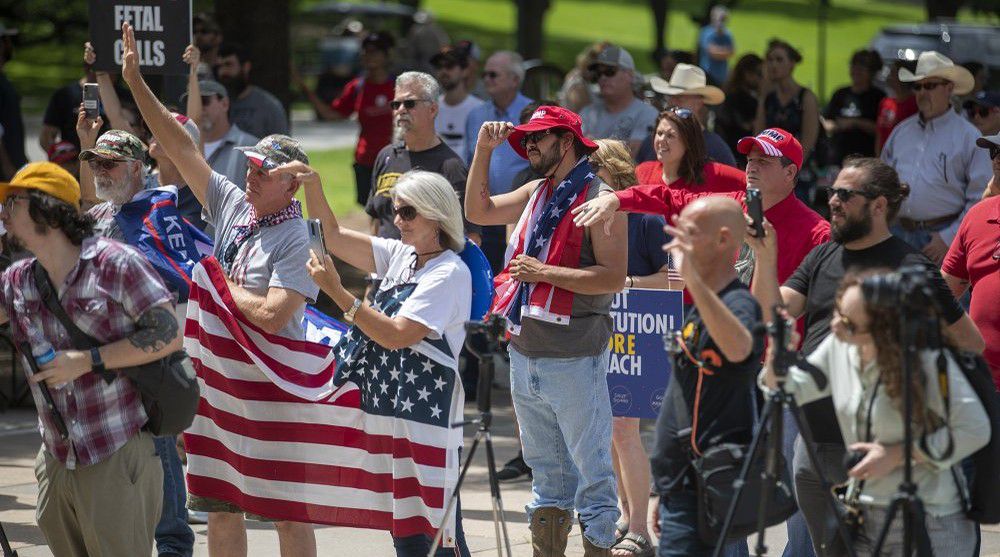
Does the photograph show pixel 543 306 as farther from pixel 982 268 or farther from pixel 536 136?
pixel 982 268

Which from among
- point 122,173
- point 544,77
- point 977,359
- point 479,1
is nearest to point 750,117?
point 544,77

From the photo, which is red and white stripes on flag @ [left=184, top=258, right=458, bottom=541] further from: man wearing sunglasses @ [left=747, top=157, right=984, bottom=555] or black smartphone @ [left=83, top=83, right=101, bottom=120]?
black smartphone @ [left=83, top=83, right=101, bottom=120]

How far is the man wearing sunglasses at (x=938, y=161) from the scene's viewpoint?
9.08 m

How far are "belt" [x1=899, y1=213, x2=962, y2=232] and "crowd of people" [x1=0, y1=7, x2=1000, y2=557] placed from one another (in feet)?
1.62

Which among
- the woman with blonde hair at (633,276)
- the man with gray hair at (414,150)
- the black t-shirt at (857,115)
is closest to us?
the woman with blonde hair at (633,276)

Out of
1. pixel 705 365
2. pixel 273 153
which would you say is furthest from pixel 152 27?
pixel 705 365

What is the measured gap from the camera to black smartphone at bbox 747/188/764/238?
192 inches

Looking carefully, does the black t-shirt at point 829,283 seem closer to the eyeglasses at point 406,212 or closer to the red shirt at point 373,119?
the eyeglasses at point 406,212

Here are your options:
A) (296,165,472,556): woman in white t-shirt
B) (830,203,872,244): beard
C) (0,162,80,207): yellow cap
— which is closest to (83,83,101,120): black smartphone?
(296,165,472,556): woman in white t-shirt

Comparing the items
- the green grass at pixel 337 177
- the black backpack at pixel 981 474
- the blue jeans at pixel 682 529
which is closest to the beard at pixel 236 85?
the green grass at pixel 337 177

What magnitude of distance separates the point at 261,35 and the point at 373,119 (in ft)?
5.96

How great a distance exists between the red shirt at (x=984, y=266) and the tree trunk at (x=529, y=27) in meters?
13.5

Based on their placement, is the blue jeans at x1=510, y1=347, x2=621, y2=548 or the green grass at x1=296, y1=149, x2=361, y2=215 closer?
the blue jeans at x1=510, y1=347, x2=621, y2=548

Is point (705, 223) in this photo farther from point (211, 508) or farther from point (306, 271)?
point (211, 508)
